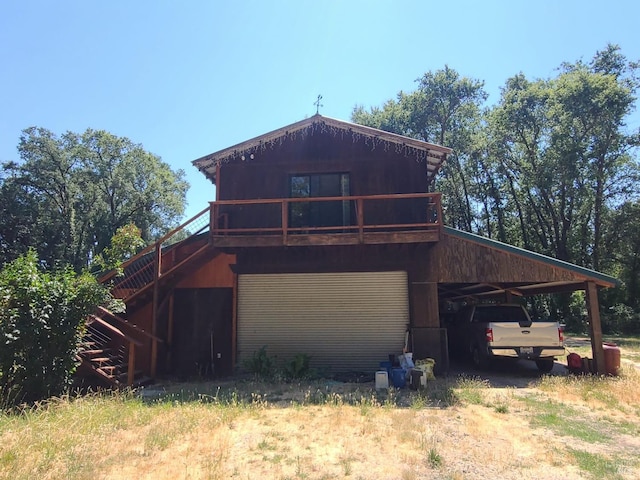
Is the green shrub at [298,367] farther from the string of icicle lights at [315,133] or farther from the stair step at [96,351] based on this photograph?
the string of icicle lights at [315,133]

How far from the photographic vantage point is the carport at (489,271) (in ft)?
35.7

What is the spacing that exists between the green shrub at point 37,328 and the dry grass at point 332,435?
0.65 metres

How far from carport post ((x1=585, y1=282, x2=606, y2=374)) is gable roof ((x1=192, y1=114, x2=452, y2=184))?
211 inches

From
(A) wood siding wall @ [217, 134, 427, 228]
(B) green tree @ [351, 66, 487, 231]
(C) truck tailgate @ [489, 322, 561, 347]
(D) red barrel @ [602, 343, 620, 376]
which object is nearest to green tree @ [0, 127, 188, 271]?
(B) green tree @ [351, 66, 487, 231]

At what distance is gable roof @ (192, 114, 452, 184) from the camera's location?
1183cm

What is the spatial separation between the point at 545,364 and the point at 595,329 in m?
1.72

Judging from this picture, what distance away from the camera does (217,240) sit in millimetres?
10891

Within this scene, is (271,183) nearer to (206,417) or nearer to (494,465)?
(206,417)

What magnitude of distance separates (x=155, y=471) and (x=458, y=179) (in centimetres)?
3462

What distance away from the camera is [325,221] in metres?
12.3

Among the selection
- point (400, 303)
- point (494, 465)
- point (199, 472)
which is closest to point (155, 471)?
point (199, 472)

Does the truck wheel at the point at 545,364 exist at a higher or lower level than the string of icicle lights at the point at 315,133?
lower

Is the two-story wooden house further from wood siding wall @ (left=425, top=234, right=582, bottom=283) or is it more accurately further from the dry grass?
the dry grass

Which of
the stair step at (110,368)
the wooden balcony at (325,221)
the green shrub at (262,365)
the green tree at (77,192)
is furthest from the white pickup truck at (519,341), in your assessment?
the green tree at (77,192)
